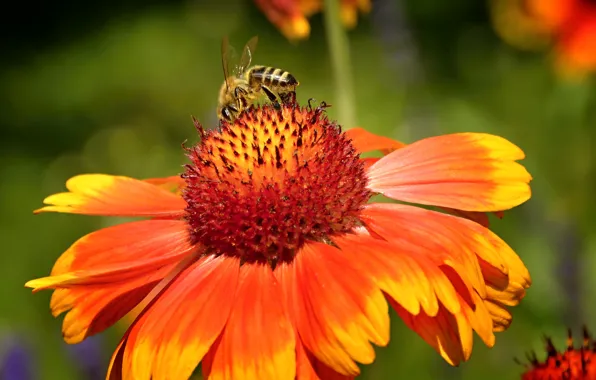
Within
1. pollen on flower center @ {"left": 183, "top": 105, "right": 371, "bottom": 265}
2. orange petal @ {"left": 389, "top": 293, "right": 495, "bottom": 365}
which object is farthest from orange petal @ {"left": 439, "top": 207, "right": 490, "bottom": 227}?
orange petal @ {"left": 389, "top": 293, "right": 495, "bottom": 365}

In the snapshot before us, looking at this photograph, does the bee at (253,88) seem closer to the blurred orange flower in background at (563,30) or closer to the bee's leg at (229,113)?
the bee's leg at (229,113)

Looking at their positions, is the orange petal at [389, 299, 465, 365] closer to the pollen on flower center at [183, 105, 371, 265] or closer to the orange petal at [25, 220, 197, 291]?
the pollen on flower center at [183, 105, 371, 265]

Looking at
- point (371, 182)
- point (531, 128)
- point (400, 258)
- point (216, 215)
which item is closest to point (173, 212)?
point (216, 215)

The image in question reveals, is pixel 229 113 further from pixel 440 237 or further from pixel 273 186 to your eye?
pixel 440 237

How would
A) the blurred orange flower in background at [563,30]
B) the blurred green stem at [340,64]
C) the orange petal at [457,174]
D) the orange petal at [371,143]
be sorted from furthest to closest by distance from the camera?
1. the blurred orange flower in background at [563,30]
2. the blurred green stem at [340,64]
3. the orange petal at [371,143]
4. the orange petal at [457,174]

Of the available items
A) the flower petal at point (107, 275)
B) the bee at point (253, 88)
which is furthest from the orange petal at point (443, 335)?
the bee at point (253, 88)

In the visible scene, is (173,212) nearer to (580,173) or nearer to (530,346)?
(530,346)
